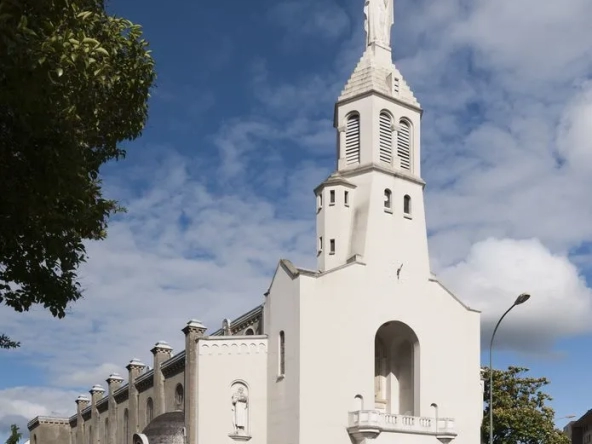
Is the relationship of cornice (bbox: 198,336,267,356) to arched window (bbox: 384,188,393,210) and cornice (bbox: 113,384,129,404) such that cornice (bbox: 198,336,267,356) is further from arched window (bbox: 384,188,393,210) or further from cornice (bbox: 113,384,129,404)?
cornice (bbox: 113,384,129,404)

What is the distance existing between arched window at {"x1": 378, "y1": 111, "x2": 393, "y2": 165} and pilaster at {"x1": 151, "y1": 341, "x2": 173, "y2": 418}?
1831 centimetres

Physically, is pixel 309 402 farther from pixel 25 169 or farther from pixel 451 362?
pixel 25 169

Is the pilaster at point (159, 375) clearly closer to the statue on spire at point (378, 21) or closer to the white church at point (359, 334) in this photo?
the white church at point (359, 334)

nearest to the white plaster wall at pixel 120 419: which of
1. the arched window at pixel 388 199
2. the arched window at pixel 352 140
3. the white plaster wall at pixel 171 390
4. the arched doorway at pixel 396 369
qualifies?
the white plaster wall at pixel 171 390

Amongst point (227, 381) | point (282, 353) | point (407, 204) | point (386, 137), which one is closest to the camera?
point (282, 353)

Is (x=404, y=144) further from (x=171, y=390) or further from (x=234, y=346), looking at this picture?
(x=171, y=390)

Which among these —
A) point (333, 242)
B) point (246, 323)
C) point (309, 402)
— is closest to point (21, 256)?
point (309, 402)

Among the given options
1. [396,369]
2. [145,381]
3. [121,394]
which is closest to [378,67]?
[396,369]

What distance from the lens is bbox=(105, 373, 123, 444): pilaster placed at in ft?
203

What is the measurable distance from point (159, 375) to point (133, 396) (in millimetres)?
6406

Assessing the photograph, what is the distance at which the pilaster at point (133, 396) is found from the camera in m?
56.9

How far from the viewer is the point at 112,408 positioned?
62375mm

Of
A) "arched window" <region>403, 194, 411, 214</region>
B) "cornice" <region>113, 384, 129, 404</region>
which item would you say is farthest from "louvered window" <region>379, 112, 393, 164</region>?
"cornice" <region>113, 384, 129, 404</region>

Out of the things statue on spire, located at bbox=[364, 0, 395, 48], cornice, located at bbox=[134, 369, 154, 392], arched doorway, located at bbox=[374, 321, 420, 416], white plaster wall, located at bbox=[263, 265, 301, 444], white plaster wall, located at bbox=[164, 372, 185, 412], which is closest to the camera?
white plaster wall, located at bbox=[263, 265, 301, 444]
